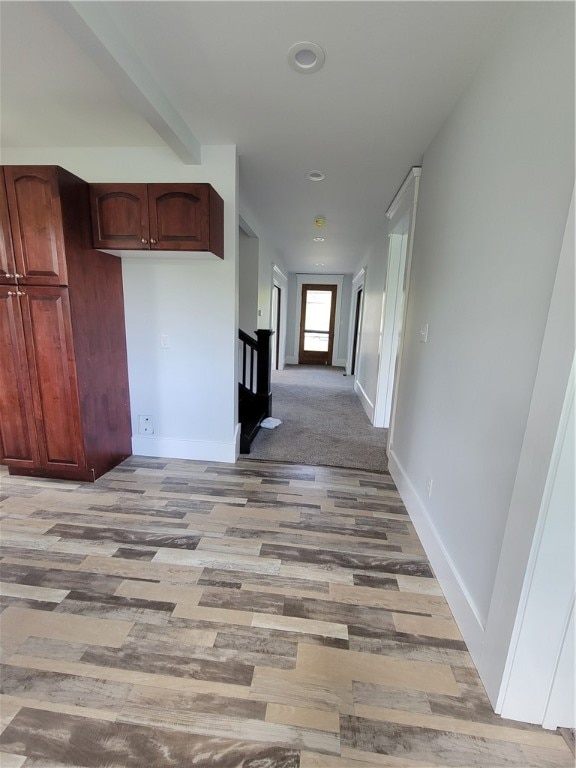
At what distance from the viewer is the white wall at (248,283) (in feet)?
14.5

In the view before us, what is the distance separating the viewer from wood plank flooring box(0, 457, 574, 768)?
3.17 feet

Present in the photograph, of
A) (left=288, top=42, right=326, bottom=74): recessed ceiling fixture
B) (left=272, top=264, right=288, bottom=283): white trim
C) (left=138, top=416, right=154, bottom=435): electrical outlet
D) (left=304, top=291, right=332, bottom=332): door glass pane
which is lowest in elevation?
(left=138, top=416, right=154, bottom=435): electrical outlet

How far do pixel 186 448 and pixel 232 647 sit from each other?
1790 millimetres

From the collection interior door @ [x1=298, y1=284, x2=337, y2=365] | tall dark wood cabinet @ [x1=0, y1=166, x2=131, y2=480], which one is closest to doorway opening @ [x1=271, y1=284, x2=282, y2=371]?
interior door @ [x1=298, y1=284, x2=337, y2=365]

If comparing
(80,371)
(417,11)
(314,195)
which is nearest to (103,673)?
(80,371)

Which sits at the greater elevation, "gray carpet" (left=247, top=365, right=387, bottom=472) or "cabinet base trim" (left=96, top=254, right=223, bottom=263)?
"cabinet base trim" (left=96, top=254, right=223, bottom=263)

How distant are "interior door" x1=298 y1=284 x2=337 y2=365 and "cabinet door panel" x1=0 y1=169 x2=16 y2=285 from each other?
7.04 m

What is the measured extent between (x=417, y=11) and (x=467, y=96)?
56cm

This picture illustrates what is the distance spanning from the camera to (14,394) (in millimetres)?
2283

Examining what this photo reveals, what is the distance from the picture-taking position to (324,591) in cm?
151

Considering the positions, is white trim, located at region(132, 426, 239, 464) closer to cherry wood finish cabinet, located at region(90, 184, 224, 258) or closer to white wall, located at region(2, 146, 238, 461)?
white wall, located at region(2, 146, 238, 461)

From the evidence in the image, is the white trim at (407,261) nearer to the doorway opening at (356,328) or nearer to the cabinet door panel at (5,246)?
the cabinet door panel at (5,246)

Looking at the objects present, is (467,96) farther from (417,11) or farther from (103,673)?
(103,673)

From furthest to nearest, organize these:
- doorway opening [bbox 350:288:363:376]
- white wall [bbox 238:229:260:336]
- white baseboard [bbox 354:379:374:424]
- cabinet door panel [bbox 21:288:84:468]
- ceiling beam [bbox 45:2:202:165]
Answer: doorway opening [bbox 350:288:363:376], white wall [bbox 238:229:260:336], white baseboard [bbox 354:379:374:424], cabinet door panel [bbox 21:288:84:468], ceiling beam [bbox 45:2:202:165]
